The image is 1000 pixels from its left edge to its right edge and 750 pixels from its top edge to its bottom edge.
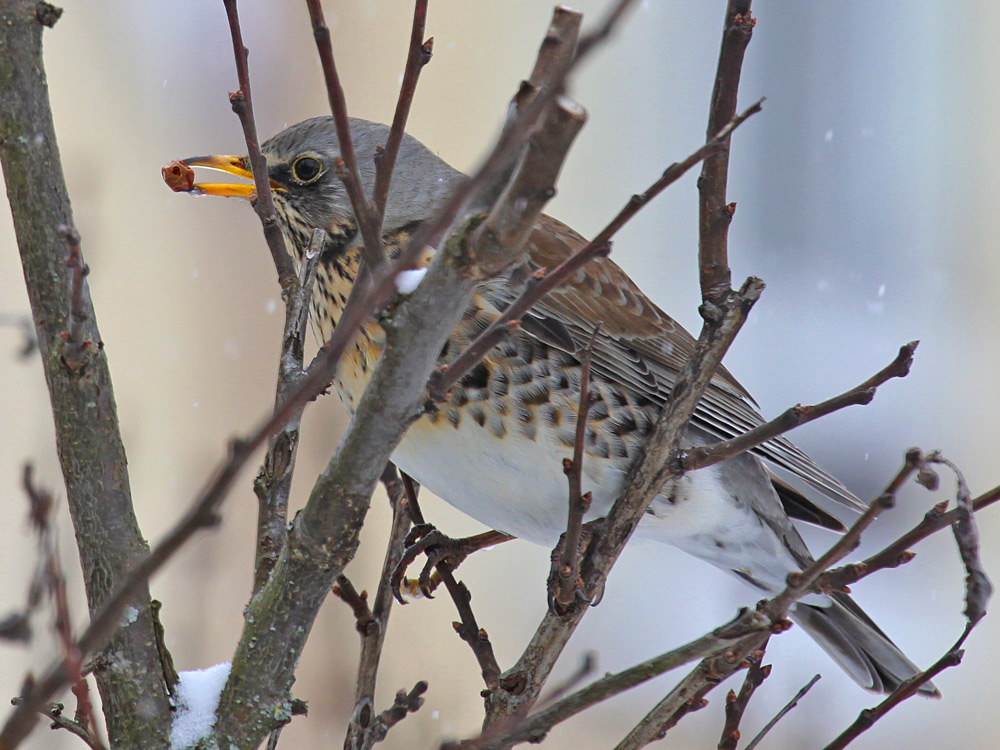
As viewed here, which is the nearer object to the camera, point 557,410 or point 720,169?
point 720,169

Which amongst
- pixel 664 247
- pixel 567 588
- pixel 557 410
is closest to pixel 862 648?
pixel 557 410

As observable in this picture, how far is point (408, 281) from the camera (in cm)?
95

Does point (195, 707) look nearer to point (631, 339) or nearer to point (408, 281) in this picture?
point (408, 281)

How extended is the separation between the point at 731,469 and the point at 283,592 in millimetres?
1098

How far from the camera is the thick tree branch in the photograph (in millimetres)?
1074

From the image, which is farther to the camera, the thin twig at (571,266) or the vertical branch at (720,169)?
the vertical branch at (720,169)

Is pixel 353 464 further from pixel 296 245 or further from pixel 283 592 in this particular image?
pixel 296 245

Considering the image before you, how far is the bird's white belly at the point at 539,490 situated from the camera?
176 cm

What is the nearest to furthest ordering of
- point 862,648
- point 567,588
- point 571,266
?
point 571,266
point 567,588
point 862,648

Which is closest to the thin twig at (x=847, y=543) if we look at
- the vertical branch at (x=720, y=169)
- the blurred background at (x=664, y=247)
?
the vertical branch at (x=720, y=169)

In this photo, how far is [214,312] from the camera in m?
3.78

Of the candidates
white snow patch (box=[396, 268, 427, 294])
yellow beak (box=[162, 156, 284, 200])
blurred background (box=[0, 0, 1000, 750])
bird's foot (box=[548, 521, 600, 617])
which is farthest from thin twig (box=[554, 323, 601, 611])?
blurred background (box=[0, 0, 1000, 750])

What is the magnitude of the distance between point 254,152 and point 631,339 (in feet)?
3.08

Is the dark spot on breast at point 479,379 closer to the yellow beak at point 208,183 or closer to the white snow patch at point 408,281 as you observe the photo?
the yellow beak at point 208,183
